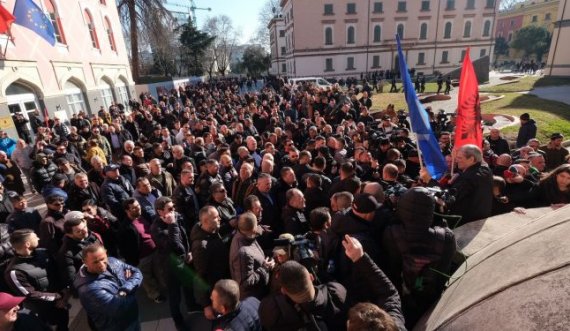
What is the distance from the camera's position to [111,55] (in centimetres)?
2202

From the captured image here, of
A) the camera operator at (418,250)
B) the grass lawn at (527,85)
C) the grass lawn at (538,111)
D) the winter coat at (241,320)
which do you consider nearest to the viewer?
the winter coat at (241,320)

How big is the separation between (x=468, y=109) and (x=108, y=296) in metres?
5.19

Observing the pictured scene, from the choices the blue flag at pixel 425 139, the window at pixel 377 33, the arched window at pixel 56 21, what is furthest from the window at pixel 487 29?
the blue flag at pixel 425 139

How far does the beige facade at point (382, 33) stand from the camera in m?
43.8

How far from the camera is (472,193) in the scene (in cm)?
350

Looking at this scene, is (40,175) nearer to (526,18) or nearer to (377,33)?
(377,33)

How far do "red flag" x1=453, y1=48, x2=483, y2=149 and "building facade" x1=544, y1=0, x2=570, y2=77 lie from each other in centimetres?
3023

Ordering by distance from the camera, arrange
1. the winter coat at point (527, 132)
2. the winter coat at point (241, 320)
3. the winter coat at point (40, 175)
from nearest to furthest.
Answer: the winter coat at point (241, 320) → the winter coat at point (40, 175) → the winter coat at point (527, 132)

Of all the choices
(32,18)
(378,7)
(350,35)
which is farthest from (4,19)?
(378,7)

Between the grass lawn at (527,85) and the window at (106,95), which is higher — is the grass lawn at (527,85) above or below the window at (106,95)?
below

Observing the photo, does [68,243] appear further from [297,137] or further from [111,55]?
[111,55]

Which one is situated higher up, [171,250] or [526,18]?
[526,18]

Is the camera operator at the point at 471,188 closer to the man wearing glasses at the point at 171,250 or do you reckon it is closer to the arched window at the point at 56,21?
the man wearing glasses at the point at 171,250

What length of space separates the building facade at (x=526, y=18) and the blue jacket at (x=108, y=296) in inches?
2816
